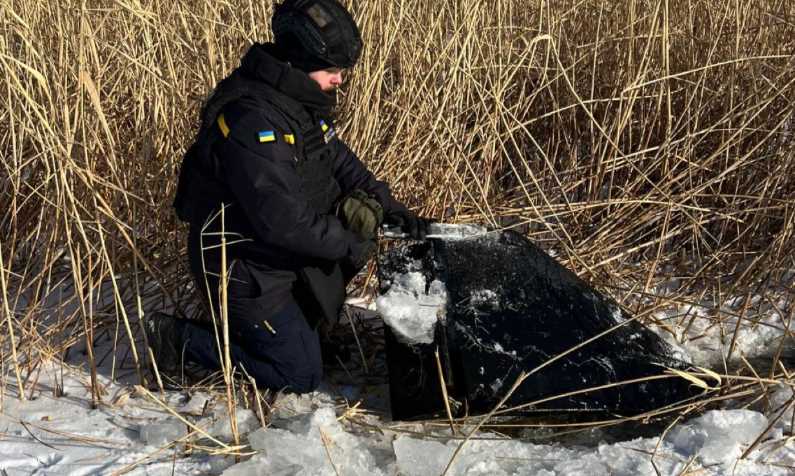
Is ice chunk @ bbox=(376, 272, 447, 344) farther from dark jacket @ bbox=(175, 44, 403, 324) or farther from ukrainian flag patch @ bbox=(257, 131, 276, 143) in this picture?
ukrainian flag patch @ bbox=(257, 131, 276, 143)

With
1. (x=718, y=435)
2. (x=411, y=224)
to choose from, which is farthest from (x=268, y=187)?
(x=718, y=435)

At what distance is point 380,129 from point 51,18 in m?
1.04

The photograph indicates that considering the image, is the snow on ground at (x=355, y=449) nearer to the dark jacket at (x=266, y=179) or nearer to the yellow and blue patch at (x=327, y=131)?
the dark jacket at (x=266, y=179)

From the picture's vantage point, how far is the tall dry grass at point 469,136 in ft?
7.26

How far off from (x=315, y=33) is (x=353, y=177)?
51 centimetres

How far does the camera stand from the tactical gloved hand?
1.90m

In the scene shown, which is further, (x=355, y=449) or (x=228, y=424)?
(x=228, y=424)

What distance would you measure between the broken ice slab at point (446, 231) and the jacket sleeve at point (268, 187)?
245 mm

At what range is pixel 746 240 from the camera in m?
2.50

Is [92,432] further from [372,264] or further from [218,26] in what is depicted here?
[218,26]

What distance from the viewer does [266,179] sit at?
166cm

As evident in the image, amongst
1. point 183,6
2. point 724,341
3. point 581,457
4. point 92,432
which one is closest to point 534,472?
point 581,457

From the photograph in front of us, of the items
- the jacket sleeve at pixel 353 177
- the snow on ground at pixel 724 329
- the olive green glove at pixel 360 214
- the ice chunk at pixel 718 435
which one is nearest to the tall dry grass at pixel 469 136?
the snow on ground at pixel 724 329

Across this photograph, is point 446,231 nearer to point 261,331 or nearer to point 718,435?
point 261,331
